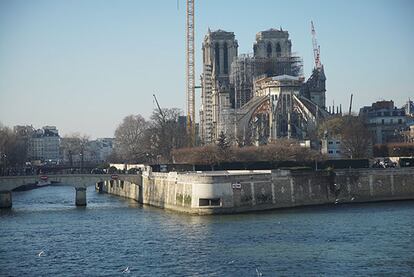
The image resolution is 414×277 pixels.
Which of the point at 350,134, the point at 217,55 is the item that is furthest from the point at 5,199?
the point at 217,55

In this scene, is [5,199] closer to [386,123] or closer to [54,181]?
[54,181]

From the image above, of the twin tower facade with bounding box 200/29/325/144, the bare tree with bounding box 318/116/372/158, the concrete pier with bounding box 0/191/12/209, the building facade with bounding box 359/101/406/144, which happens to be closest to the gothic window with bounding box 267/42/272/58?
the twin tower facade with bounding box 200/29/325/144

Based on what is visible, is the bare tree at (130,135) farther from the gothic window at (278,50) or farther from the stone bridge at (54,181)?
the stone bridge at (54,181)

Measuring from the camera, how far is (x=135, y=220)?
67938 mm

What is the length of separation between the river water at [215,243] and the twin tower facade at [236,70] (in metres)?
74.1

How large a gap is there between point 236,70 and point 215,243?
99800mm

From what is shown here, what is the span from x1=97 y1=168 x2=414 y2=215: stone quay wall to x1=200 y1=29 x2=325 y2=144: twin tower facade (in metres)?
61.0

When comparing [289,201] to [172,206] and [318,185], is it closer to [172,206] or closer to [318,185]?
[318,185]

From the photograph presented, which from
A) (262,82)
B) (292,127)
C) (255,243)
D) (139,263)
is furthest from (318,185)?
(262,82)

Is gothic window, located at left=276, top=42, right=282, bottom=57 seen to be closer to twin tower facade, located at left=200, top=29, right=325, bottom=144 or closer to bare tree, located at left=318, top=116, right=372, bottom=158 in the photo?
twin tower facade, located at left=200, top=29, right=325, bottom=144

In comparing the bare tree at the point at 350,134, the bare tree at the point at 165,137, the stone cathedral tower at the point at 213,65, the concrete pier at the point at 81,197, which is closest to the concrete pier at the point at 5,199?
the concrete pier at the point at 81,197

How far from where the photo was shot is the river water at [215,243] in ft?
146

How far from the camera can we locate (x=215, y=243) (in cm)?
5272

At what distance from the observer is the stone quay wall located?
70688 mm
